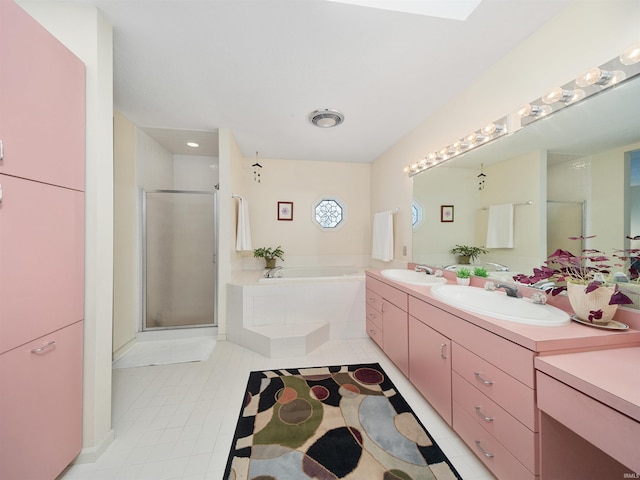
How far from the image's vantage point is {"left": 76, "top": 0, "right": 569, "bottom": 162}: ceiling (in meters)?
1.18

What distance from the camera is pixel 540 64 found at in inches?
49.5

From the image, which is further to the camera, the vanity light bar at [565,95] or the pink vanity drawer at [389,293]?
the pink vanity drawer at [389,293]

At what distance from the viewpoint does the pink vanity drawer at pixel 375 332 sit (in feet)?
7.16

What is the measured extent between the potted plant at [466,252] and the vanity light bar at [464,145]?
0.77 m

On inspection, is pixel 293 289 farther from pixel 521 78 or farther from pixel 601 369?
pixel 521 78

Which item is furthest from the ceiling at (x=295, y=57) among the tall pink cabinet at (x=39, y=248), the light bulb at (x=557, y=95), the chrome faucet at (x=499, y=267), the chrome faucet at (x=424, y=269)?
the chrome faucet at (x=424, y=269)

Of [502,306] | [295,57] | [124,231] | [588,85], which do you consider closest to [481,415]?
[502,306]

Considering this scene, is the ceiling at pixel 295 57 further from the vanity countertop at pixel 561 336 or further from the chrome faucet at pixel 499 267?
the vanity countertop at pixel 561 336

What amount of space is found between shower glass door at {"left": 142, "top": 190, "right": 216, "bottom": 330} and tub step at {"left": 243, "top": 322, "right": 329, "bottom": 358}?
0.80 meters

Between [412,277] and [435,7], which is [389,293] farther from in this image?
[435,7]

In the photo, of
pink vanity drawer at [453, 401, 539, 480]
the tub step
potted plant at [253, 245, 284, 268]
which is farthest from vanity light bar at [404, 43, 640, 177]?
potted plant at [253, 245, 284, 268]

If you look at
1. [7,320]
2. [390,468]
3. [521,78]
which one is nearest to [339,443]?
[390,468]

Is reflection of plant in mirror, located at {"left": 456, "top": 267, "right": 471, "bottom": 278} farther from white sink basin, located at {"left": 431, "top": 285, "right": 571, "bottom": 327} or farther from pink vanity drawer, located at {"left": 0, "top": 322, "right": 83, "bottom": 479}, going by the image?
pink vanity drawer, located at {"left": 0, "top": 322, "right": 83, "bottom": 479}

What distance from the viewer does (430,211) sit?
2.19m
